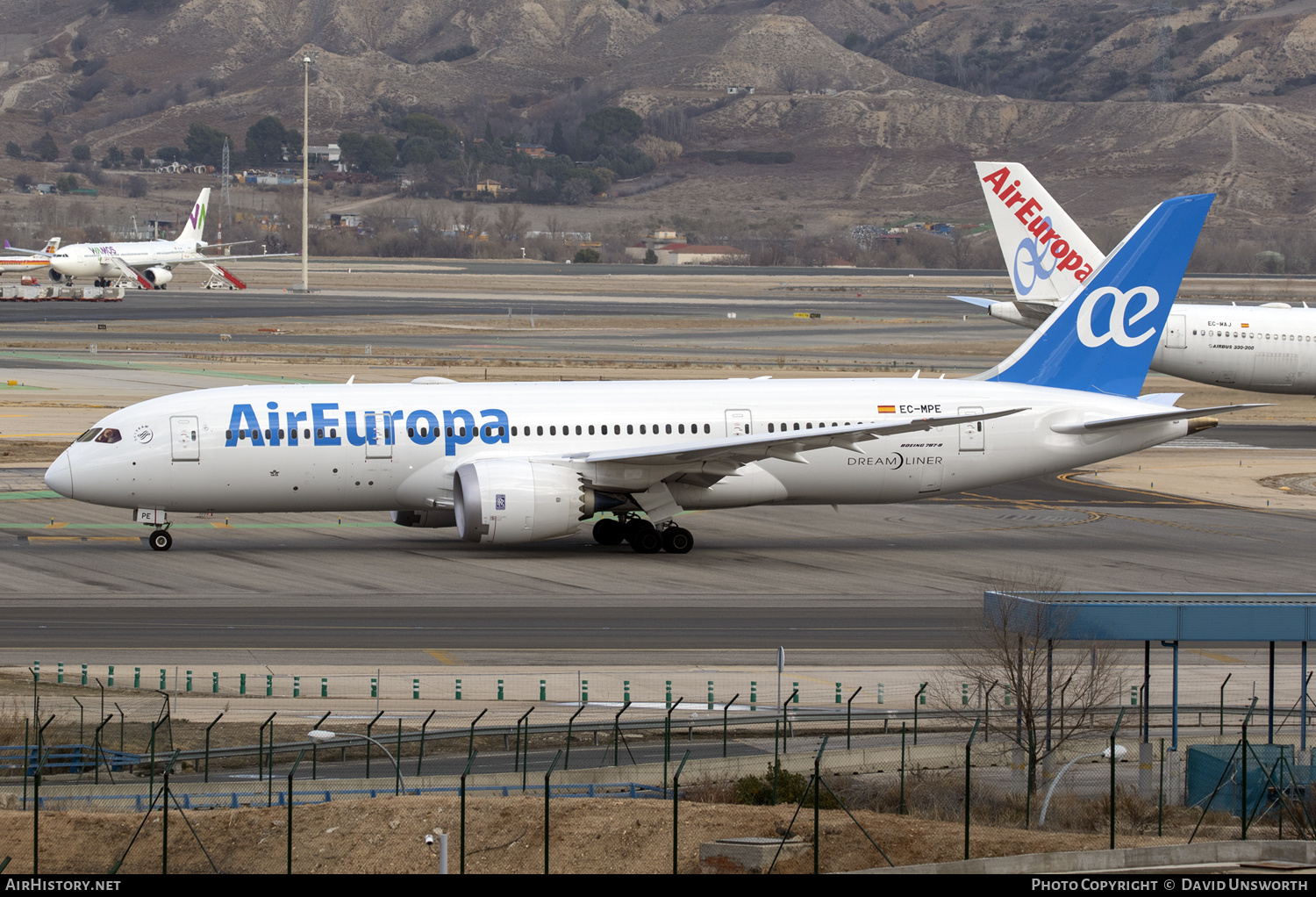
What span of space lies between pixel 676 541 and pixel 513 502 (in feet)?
18.2

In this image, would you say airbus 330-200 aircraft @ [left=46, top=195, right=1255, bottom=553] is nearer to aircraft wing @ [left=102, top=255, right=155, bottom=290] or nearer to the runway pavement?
the runway pavement

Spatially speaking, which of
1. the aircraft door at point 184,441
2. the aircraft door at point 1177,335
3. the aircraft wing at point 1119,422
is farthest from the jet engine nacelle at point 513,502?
the aircraft door at point 1177,335

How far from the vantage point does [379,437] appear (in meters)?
43.8

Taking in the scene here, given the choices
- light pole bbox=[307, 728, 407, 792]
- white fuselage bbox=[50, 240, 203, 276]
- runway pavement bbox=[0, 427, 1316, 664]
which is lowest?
light pole bbox=[307, 728, 407, 792]

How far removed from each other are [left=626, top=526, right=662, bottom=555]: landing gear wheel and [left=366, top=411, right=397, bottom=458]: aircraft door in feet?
23.9

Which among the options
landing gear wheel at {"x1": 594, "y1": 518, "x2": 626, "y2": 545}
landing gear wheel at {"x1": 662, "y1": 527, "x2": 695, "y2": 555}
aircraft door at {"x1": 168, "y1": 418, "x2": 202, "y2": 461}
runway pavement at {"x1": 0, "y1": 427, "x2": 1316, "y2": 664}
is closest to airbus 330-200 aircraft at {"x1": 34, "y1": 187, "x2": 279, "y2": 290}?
runway pavement at {"x1": 0, "y1": 427, "x2": 1316, "y2": 664}

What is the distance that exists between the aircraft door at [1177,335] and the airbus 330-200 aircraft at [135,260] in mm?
113420

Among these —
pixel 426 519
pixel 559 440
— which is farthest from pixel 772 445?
pixel 426 519

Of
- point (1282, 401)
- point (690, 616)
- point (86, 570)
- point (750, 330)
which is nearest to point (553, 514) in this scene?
point (690, 616)

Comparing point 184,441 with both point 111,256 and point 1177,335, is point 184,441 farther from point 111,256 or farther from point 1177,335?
point 111,256

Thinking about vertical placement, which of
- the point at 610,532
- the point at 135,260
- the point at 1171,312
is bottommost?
the point at 610,532

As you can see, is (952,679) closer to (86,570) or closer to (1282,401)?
(86,570)

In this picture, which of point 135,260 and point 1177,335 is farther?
point 135,260

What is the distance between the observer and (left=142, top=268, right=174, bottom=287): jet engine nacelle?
167375 millimetres
